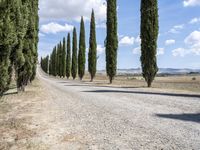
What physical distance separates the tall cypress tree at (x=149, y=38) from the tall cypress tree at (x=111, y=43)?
38.6 feet

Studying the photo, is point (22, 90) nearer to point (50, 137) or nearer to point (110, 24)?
point (50, 137)

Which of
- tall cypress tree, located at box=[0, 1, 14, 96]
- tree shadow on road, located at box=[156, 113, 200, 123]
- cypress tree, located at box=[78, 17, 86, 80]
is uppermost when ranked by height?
cypress tree, located at box=[78, 17, 86, 80]

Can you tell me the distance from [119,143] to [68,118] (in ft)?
14.8

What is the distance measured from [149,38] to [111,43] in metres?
12.9

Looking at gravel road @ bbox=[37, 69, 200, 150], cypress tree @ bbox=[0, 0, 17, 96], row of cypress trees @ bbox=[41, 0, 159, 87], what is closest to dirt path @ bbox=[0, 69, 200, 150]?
gravel road @ bbox=[37, 69, 200, 150]

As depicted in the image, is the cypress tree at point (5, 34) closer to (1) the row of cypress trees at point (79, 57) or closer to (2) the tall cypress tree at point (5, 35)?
(2) the tall cypress tree at point (5, 35)

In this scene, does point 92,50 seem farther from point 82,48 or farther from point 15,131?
point 15,131

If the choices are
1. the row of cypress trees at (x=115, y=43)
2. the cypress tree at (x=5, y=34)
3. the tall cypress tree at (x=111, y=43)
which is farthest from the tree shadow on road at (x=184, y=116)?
the tall cypress tree at (x=111, y=43)

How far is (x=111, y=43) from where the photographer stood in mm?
45344

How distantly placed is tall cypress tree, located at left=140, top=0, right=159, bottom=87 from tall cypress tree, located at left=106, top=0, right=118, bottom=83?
11772 millimetres

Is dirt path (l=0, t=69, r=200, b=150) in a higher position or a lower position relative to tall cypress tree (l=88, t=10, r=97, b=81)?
lower

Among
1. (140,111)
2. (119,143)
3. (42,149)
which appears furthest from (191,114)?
(42,149)

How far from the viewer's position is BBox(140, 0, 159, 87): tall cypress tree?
3250 centimetres

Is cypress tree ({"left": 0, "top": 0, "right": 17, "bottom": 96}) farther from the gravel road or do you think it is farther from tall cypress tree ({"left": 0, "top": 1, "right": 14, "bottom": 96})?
the gravel road
